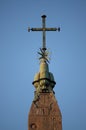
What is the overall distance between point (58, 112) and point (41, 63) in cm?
800

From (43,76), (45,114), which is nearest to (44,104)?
(45,114)

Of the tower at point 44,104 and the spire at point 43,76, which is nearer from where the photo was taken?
the tower at point 44,104

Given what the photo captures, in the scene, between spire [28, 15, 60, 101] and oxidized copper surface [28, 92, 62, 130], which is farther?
spire [28, 15, 60, 101]

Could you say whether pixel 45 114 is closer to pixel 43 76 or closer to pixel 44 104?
pixel 44 104

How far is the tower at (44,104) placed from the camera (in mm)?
45844

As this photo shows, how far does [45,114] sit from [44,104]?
4.81 feet

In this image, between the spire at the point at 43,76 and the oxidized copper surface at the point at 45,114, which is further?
the spire at the point at 43,76

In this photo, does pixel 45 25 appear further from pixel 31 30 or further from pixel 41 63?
pixel 41 63

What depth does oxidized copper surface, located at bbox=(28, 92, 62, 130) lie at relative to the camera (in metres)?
45.7

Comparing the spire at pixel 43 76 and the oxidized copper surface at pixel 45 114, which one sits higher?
the spire at pixel 43 76

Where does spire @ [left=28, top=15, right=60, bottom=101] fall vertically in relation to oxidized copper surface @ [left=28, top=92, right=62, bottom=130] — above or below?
above

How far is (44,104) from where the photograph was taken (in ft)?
156

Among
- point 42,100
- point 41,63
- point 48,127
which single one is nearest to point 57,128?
point 48,127

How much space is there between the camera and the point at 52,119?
1817 inches
